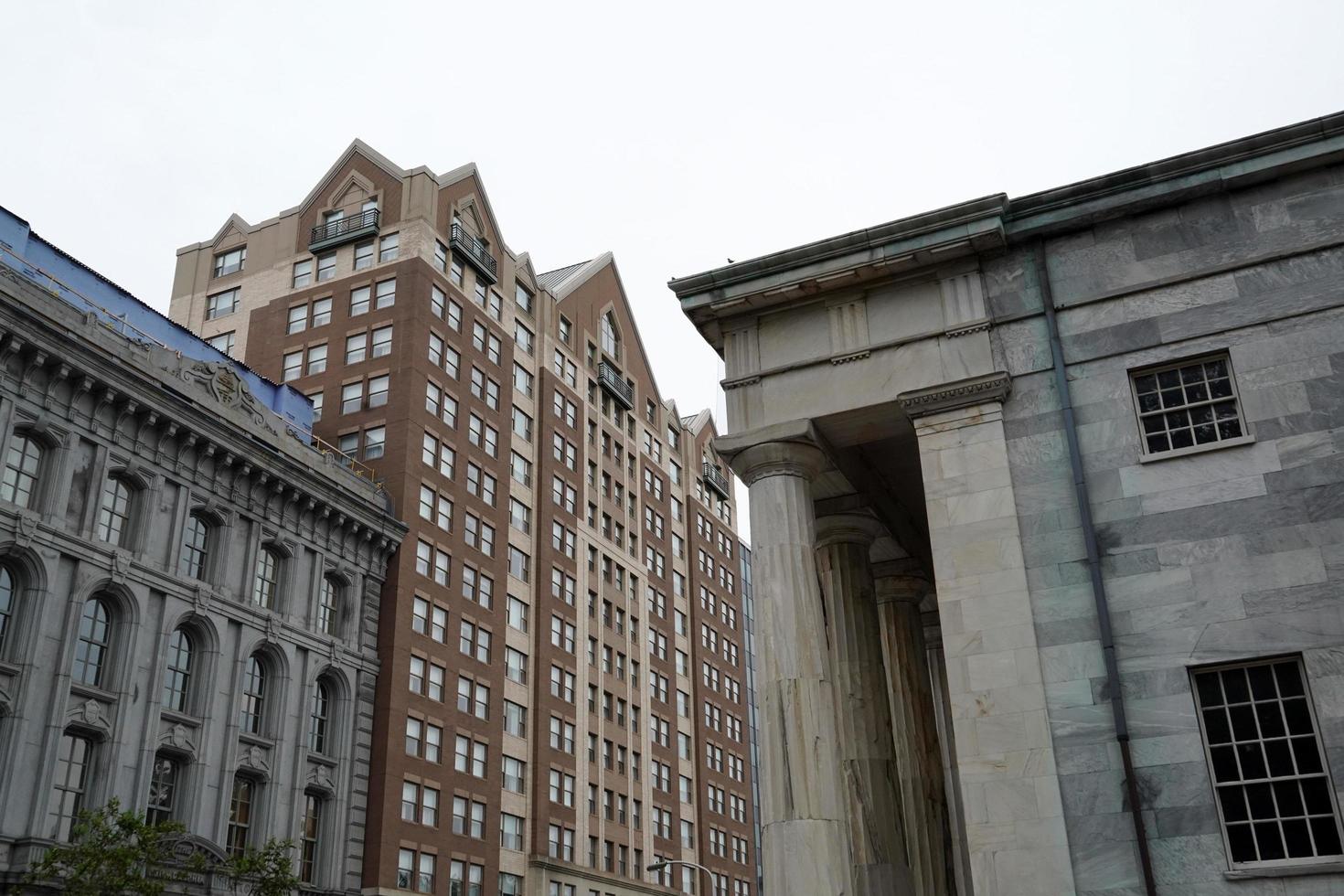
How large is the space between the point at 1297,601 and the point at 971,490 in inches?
211

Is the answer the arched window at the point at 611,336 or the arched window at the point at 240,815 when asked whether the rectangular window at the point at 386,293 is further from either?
the arched window at the point at 240,815

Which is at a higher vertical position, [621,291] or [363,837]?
[621,291]

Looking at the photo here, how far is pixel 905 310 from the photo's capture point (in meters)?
23.4

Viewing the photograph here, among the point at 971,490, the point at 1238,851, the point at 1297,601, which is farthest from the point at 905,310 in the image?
the point at 1238,851

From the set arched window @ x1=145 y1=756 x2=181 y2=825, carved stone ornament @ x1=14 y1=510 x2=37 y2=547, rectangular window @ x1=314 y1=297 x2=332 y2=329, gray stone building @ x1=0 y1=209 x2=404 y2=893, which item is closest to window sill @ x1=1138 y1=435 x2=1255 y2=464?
carved stone ornament @ x1=14 y1=510 x2=37 y2=547

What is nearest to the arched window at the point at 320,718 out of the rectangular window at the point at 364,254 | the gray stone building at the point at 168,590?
the gray stone building at the point at 168,590

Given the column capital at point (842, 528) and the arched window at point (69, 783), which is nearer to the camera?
the column capital at point (842, 528)

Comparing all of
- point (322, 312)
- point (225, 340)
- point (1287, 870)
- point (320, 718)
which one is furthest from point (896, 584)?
point (225, 340)

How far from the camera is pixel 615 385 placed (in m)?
90.4

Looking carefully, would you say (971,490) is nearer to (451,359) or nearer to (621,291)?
(451,359)

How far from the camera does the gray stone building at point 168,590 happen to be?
42.2 metres

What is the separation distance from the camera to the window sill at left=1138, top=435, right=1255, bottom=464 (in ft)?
64.5

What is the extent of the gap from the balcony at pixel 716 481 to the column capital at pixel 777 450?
8210 centimetres

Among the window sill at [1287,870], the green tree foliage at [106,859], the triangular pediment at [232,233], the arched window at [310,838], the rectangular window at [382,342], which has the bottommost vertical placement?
the window sill at [1287,870]
